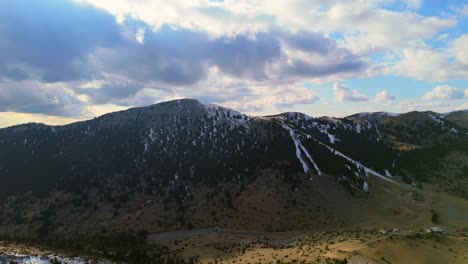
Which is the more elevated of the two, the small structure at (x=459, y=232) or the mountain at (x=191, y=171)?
the mountain at (x=191, y=171)

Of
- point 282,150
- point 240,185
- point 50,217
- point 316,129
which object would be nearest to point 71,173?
point 50,217

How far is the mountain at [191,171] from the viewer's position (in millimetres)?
101438

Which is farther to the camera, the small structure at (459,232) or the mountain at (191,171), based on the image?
the mountain at (191,171)

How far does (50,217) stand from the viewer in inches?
4493

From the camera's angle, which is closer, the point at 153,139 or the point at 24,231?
the point at 24,231

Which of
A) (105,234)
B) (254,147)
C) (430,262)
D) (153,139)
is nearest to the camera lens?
(430,262)

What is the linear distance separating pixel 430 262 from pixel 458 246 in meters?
10.1

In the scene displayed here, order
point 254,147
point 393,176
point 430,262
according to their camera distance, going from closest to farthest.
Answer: point 430,262 → point 393,176 → point 254,147

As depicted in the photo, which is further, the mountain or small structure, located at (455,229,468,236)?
the mountain

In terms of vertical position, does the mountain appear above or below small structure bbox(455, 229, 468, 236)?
above

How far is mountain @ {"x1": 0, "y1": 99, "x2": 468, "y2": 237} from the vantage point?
10144cm

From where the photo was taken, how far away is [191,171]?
419ft

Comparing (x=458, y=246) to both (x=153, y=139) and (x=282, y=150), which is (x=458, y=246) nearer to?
(x=282, y=150)

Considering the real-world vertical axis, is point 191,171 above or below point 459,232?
above
